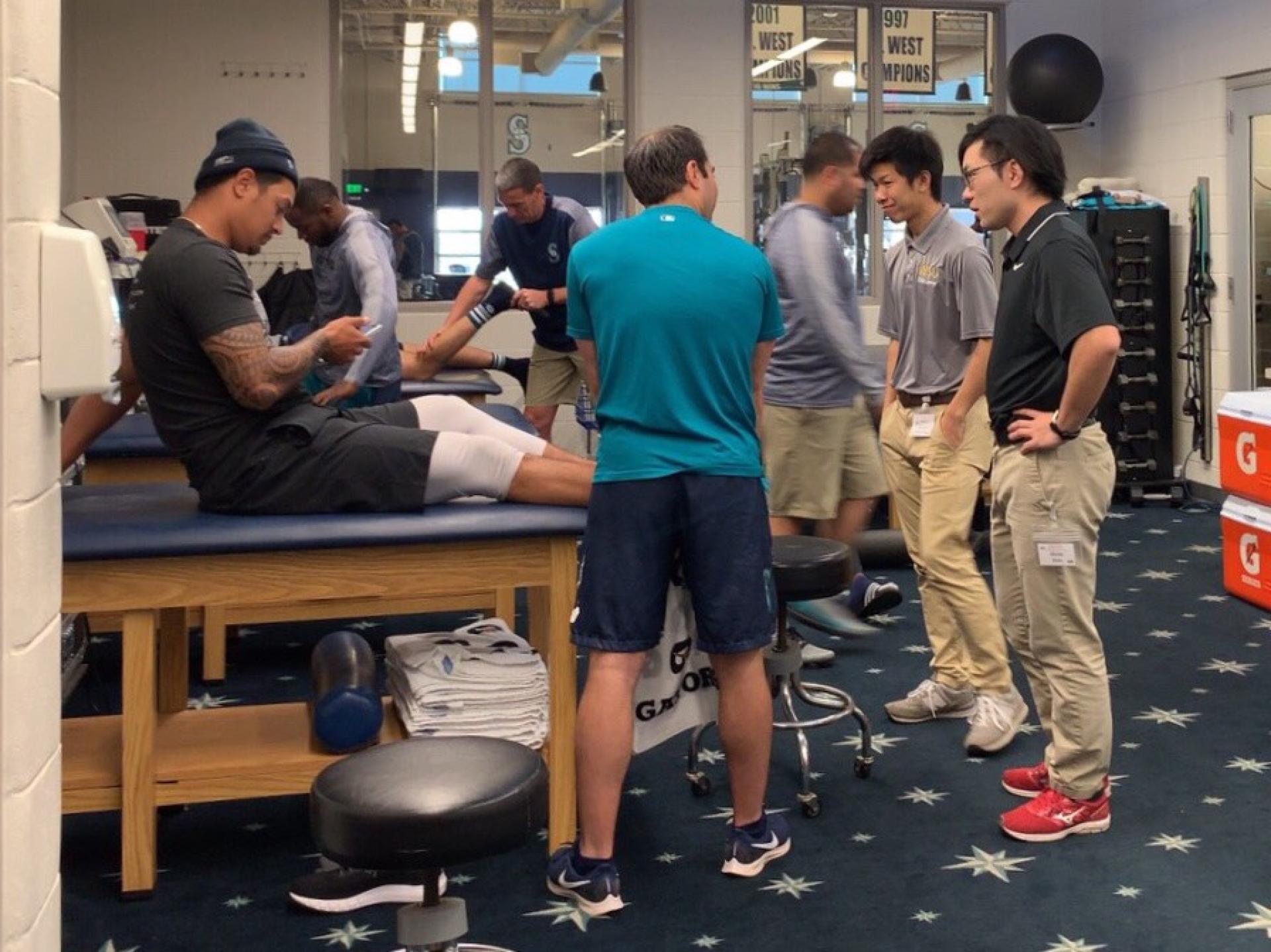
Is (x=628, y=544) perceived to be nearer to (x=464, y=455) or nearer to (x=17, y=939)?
(x=464, y=455)

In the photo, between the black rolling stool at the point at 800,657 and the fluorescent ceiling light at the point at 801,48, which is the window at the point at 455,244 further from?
the black rolling stool at the point at 800,657

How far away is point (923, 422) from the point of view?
4020mm

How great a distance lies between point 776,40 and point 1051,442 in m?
6.63

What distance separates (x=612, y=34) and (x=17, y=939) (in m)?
8.48

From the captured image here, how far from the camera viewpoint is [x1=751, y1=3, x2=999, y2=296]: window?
30.3ft

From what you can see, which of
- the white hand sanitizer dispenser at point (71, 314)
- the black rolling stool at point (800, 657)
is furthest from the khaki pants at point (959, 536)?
the white hand sanitizer dispenser at point (71, 314)

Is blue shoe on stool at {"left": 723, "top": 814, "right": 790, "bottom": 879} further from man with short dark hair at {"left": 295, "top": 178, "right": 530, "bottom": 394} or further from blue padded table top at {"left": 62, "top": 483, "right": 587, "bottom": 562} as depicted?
man with short dark hair at {"left": 295, "top": 178, "right": 530, "bottom": 394}

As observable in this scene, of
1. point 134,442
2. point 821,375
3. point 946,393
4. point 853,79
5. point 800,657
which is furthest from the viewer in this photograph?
point 853,79

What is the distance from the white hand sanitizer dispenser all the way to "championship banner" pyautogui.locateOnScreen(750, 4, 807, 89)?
8078 mm

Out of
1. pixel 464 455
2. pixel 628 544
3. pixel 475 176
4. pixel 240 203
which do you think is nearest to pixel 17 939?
pixel 628 544

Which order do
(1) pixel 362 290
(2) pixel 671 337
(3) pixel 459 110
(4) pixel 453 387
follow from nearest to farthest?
(2) pixel 671 337
(1) pixel 362 290
(4) pixel 453 387
(3) pixel 459 110

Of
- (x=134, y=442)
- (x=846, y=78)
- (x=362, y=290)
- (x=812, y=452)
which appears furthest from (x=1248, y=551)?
(x=846, y=78)

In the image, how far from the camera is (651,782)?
371 centimetres

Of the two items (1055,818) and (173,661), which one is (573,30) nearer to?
(173,661)
